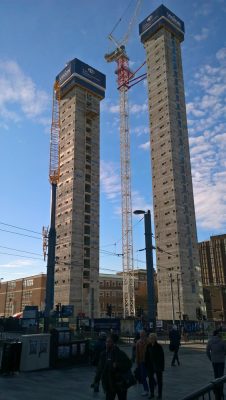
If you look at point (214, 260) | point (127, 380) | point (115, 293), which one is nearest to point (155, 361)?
point (127, 380)

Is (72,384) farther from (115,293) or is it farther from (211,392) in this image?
(115,293)

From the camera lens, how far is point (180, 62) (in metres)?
107

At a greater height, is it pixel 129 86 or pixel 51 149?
pixel 129 86

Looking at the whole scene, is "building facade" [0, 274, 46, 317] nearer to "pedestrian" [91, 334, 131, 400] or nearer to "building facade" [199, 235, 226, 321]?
"building facade" [199, 235, 226, 321]

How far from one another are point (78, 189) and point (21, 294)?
5388 centimetres

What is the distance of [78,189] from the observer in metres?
99.1

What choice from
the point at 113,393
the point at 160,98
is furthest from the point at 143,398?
the point at 160,98

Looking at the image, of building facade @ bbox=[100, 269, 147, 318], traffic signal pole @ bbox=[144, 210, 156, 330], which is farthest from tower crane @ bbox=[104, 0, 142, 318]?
traffic signal pole @ bbox=[144, 210, 156, 330]

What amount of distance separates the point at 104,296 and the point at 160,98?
63.8 metres

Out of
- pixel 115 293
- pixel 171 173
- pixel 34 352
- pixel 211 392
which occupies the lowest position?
pixel 34 352

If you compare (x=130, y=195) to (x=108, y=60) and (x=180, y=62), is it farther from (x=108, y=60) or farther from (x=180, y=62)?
(x=108, y=60)

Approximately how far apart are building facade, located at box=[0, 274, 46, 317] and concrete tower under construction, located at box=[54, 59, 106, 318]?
94.0 feet

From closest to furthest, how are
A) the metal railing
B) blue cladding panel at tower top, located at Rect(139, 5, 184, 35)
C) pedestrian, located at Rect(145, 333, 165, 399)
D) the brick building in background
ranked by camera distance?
1. the metal railing
2. pedestrian, located at Rect(145, 333, 165, 399)
3. blue cladding panel at tower top, located at Rect(139, 5, 184, 35)
4. the brick building in background

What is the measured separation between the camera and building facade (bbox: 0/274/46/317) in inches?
4717
